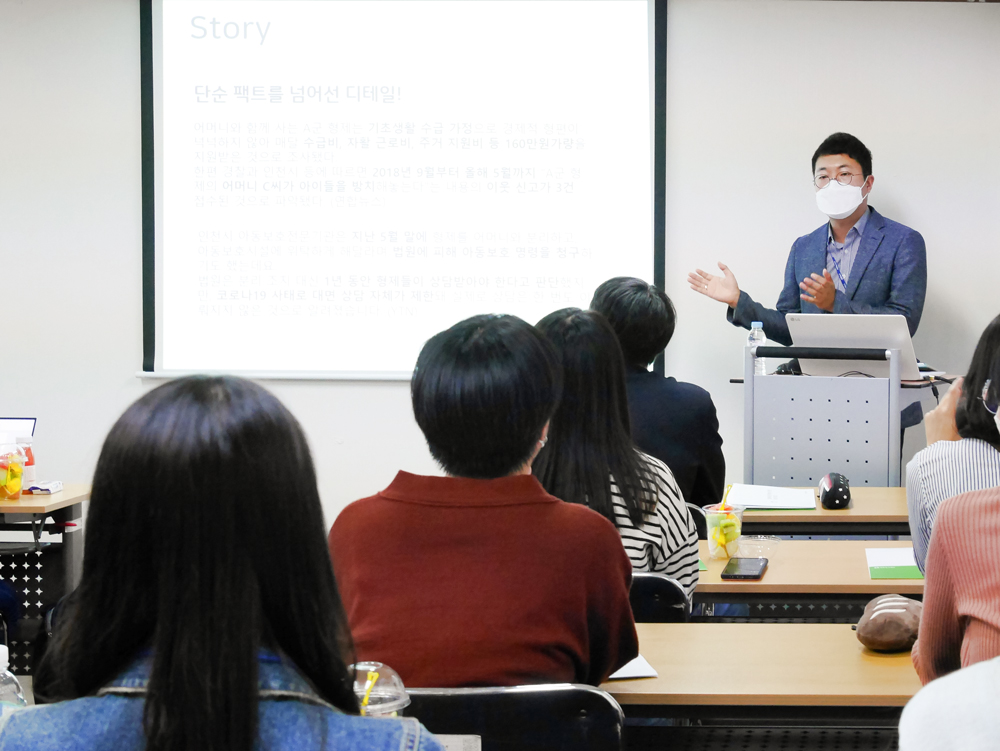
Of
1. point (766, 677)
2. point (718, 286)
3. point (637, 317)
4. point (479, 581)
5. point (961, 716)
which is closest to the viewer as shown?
point (961, 716)

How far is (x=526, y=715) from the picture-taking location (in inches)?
46.0

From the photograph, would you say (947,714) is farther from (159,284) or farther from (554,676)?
(159,284)

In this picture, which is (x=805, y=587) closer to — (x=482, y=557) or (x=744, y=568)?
(x=744, y=568)

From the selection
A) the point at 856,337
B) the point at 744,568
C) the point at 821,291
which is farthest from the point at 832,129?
the point at 744,568

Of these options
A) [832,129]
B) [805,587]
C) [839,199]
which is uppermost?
[832,129]

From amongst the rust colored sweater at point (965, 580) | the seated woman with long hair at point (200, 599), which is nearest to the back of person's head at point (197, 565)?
the seated woman with long hair at point (200, 599)

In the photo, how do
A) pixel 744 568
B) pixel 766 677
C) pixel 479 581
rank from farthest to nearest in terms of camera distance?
pixel 744 568 → pixel 766 677 → pixel 479 581

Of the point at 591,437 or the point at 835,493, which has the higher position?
the point at 591,437

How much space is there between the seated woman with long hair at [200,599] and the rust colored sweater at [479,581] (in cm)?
48

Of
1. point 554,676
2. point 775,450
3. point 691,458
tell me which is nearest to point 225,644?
point 554,676

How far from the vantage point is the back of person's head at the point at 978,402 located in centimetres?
168

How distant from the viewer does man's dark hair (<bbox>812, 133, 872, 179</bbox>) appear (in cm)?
429

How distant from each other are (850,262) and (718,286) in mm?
639

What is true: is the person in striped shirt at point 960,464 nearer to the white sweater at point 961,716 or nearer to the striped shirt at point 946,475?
the striped shirt at point 946,475
